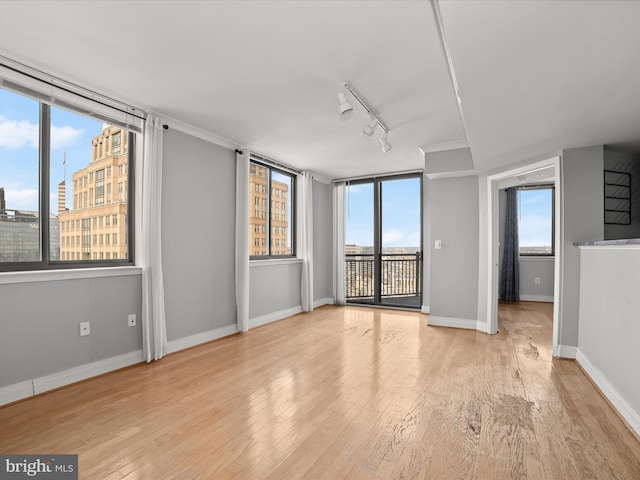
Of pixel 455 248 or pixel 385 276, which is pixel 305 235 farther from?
pixel 455 248

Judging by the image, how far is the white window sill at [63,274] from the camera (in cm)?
232

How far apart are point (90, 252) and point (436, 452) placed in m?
3.19

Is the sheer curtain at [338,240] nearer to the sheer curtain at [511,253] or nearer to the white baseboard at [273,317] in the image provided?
the white baseboard at [273,317]

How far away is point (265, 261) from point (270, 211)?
82 cm

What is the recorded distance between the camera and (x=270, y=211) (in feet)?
16.6

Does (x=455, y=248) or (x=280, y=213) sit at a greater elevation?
(x=280, y=213)

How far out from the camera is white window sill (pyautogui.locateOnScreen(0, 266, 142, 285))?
2.32 meters

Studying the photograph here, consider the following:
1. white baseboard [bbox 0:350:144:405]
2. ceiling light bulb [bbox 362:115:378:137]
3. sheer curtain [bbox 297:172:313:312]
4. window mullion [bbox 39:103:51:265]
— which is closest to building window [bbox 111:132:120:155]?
window mullion [bbox 39:103:51:265]

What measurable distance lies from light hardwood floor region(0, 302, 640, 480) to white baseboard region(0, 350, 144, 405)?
3.6 inches

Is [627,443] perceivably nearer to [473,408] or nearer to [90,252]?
[473,408]

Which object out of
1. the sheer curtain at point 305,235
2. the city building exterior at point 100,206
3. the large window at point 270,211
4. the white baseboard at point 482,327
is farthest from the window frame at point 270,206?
the white baseboard at point 482,327

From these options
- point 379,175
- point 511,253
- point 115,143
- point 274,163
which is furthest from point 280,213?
point 511,253

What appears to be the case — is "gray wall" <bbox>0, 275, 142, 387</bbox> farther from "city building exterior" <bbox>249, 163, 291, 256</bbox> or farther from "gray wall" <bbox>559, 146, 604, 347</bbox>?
"gray wall" <bbox>559, 146, 604, 347</bbox>

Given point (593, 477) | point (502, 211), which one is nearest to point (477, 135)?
point (593, 477)
